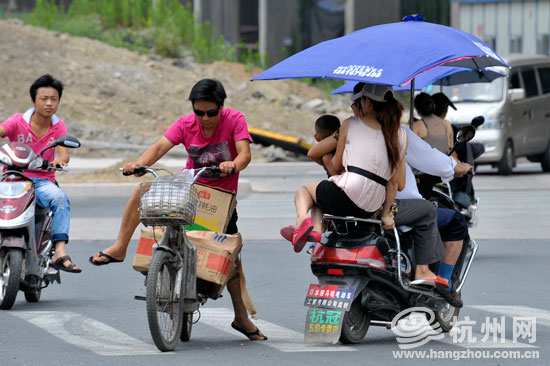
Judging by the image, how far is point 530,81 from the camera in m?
23.9

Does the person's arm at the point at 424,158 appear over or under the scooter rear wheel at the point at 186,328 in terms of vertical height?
over

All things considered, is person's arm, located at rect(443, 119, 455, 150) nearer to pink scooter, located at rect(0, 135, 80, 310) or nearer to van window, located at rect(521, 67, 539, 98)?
pink scooter, located at rect(0, 135, 80, 310)

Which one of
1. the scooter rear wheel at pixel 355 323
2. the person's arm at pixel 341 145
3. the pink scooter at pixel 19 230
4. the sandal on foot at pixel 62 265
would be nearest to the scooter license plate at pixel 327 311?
the scooter rear wheel at pixel 355 323

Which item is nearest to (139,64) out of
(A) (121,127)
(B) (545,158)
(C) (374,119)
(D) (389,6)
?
(A) (121,127)

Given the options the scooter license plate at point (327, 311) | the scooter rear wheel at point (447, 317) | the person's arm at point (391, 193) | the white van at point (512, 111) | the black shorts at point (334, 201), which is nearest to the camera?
the scooter license plate at point (327, 311)

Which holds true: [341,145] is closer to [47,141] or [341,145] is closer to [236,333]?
[236,333]

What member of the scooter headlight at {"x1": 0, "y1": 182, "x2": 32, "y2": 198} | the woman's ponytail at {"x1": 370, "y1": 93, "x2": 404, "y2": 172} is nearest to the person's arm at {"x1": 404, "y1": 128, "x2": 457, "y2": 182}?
the woman's ponytail at {"x1": 370, "y1": 93, "x2": 404, "y2": 172}

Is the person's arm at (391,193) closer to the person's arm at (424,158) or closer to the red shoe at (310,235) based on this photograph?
the person's arm at (424,158)

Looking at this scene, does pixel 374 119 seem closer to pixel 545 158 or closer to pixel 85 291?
pixel 85 291

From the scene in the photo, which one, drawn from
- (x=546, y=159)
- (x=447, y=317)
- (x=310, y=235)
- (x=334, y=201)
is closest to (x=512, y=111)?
(x=546, y=159)

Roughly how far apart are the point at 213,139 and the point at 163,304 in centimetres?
126

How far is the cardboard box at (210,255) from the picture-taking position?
23.9 feet

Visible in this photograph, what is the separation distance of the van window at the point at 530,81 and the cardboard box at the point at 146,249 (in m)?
17.5

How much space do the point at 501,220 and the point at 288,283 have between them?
589 centimetres
